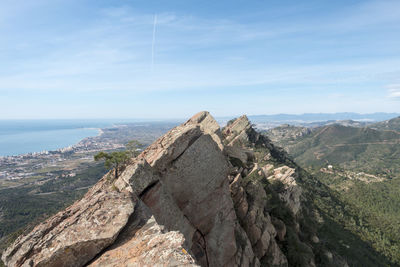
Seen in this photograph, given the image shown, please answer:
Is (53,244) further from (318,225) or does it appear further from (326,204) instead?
(326,204)

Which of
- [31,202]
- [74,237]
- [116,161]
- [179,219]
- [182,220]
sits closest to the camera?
[74,237]

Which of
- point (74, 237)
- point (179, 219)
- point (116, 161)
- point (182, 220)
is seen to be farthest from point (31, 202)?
point (74, 237)

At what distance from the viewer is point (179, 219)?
61.1ft

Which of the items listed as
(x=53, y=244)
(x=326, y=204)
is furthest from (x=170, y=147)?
(x=326, y=204)

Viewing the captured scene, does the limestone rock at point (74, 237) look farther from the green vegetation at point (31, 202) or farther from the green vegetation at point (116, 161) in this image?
the green vegetation at point (31, 202)

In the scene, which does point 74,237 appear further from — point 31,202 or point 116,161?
point 31,202

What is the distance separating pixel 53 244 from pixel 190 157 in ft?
40.7

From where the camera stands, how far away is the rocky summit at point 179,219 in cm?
1055

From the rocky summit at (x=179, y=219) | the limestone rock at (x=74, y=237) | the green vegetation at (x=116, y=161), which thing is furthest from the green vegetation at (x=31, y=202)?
the limestone rock at (x=74, y=237)

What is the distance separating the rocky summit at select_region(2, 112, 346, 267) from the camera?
10555 millimetres

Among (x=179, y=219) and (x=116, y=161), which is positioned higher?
(x=116, y=161)

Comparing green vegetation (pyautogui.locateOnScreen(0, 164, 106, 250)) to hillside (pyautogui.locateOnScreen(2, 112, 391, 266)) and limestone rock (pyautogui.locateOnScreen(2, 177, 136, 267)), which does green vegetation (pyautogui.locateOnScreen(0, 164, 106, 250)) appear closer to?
hillside (pyautogui.locateOnScreen(2, 112, 391, 266))

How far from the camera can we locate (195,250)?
1909 centimetres

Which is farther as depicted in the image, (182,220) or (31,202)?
(31,202)
